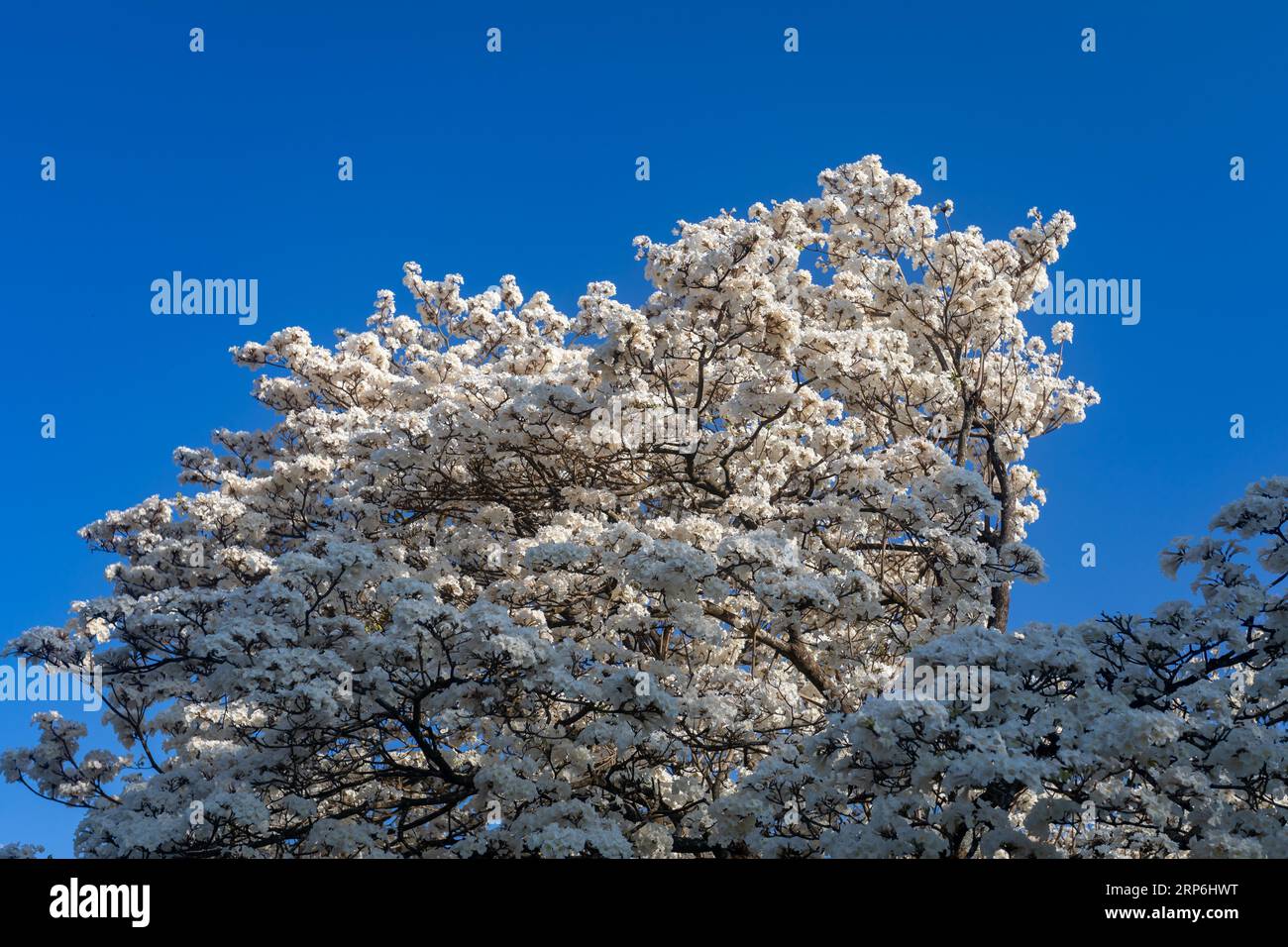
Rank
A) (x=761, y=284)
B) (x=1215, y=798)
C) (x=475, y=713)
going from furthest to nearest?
(x=761, y=284)
(x=475, y=713)
(x=1215, y=798)

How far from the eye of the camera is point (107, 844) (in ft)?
33.2

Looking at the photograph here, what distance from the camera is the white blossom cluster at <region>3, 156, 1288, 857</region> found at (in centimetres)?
853

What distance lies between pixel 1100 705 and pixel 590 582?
592 centimetres

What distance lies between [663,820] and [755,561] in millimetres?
2888

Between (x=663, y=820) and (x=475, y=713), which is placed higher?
(x=475, y=713)

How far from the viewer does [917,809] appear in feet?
27.3

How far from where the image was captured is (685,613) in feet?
34.9

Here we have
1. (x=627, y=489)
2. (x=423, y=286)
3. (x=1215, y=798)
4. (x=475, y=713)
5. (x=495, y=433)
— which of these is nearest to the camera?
(x=1215, y=798)

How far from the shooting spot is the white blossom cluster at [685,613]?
853 cm

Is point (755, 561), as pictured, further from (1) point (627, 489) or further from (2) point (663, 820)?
(1) point (627, 489)

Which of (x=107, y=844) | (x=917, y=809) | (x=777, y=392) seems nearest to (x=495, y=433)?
(x=777, y=392)

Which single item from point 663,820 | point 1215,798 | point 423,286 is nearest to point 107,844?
point 663,820
